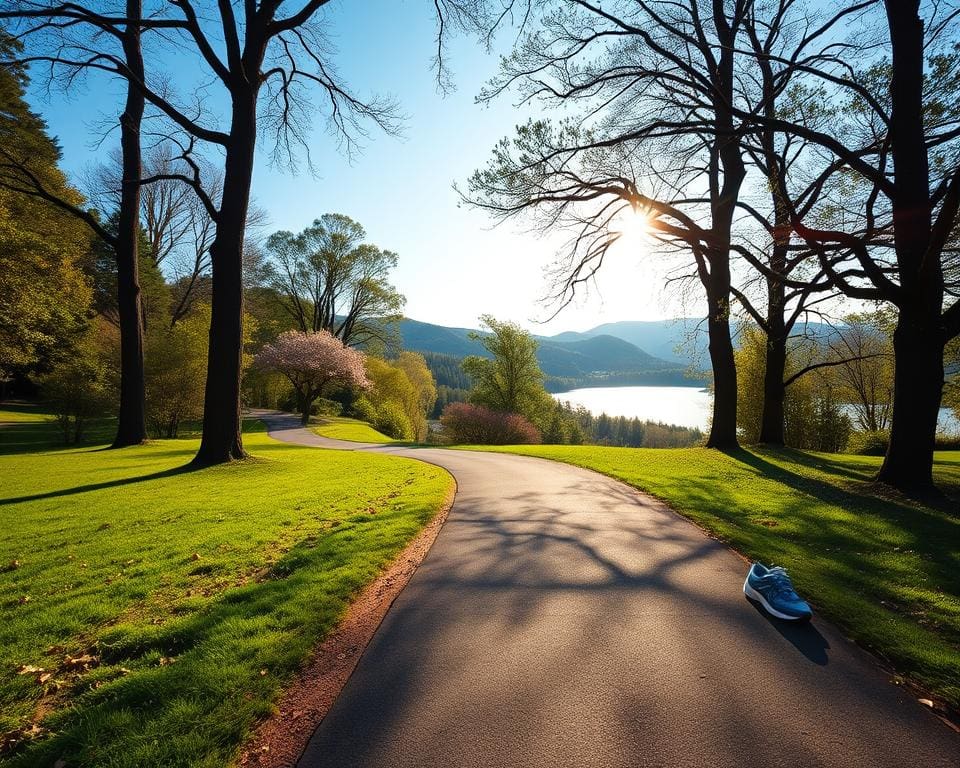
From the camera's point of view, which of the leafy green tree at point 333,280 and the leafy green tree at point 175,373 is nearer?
the leafy green tree at point 175,373

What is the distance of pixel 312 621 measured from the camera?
11.0ft

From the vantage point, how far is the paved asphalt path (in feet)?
6.81

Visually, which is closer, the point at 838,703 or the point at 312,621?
the point at 838,703

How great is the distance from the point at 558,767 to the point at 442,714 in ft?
2.27

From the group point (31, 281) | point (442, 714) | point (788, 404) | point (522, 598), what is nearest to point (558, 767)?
point (442, 714)

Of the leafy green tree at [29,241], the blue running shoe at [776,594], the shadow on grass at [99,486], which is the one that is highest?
the leafy green tree at [29,241]

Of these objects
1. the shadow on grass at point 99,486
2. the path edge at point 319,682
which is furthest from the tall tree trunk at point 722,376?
the shadow on grass at point 99,486

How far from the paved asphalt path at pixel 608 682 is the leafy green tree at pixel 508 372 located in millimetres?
34097

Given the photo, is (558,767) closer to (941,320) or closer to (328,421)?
(941,320)

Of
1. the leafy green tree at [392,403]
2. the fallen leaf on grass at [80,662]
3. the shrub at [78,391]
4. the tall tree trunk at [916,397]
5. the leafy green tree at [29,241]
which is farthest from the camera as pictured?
the leafy green tree at [392,403]

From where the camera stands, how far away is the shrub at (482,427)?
33.8m

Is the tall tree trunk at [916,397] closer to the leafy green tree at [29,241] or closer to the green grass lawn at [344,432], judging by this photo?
the leafy green tree at [29,241]

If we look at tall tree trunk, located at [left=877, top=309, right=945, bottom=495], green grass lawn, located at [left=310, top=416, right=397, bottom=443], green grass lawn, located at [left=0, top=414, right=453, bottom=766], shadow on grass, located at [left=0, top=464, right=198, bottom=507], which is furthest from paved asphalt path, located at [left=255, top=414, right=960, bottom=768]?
green grass lawn, located at [left=310, top=416, right=397, bottom=443]

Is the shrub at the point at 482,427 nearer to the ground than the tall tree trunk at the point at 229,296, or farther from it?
nearer to the ground
